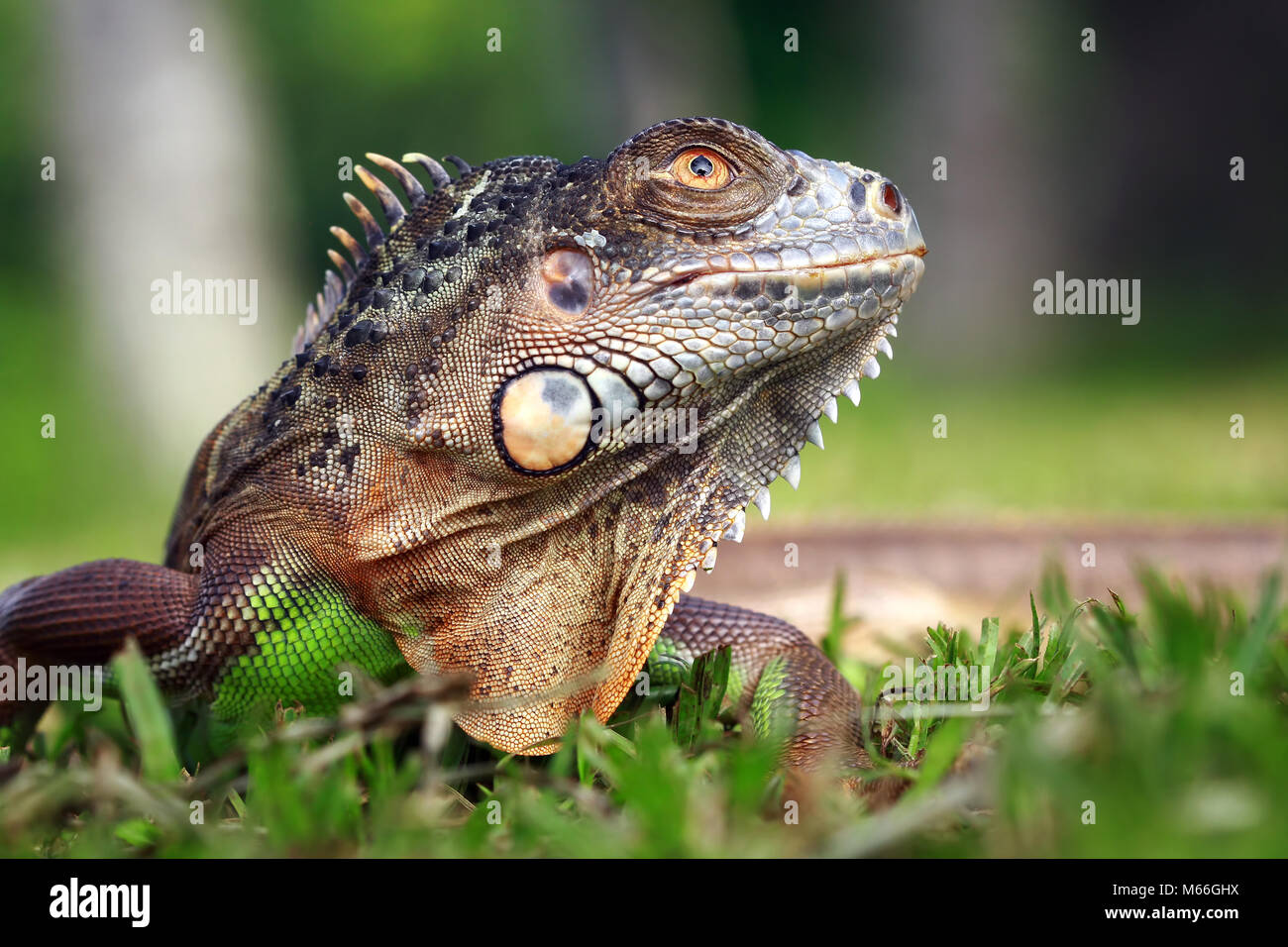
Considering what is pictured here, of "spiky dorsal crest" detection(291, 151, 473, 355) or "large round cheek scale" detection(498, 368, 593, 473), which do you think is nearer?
"large round cheek scale" detection(498, 368, 593, 473)

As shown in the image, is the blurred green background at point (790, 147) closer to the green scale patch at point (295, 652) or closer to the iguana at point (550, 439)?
the iguana at point (550, 439)

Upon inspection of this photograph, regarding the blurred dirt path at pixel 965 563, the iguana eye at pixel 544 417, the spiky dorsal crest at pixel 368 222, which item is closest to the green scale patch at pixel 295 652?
the iguana eye at pixel 544 417

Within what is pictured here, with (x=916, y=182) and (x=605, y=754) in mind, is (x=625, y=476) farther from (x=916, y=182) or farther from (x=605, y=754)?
(x=916, y=182)

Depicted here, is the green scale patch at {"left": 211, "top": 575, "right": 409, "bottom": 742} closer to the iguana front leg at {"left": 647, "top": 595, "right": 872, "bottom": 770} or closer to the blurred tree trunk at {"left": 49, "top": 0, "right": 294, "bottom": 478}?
the iguana front leg at {"left": 647, "top": 595, "right": 872, "bottom": 770}

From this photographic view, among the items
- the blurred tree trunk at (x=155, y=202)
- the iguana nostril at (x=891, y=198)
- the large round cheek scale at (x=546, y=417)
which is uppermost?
the blurred tree trunk at (x=155, y=202)

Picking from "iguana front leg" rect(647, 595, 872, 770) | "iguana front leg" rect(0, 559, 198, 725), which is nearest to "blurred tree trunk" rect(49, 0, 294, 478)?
"iguana front leg" rect(0, 559, 198, 725)

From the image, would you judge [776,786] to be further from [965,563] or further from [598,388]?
[965,563]
